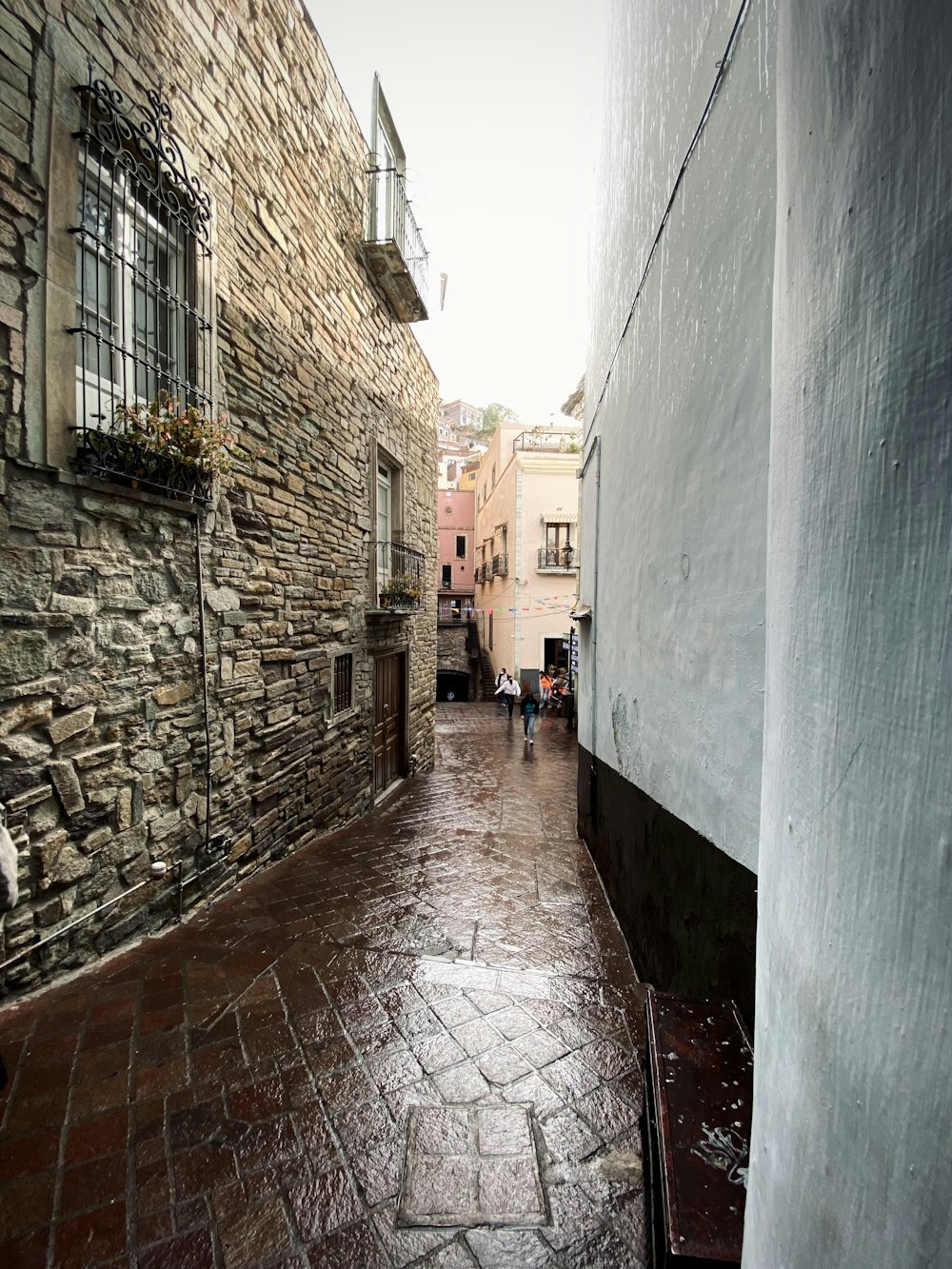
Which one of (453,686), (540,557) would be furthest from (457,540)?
(540,557)

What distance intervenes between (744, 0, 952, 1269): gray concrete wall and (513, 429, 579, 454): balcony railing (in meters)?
20.3

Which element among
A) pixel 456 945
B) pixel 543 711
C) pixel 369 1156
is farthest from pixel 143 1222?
pixel 543 711

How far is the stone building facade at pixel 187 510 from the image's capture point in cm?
261

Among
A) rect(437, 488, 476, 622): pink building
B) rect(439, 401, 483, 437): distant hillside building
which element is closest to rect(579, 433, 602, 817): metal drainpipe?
rect(437, 488, 476, 622): pink building

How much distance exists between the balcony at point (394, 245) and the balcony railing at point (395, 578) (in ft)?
10.3

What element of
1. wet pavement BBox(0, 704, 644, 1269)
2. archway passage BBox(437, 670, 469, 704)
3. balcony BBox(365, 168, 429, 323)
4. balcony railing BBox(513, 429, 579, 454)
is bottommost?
archway passage BBox(437, 670, 469, 704)

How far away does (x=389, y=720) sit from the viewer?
794 cm

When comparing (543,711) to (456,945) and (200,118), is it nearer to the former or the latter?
(456,945)

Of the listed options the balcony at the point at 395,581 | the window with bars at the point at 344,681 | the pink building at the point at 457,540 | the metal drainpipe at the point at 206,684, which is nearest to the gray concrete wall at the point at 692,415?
the metal drainpipe at the point at 206,684

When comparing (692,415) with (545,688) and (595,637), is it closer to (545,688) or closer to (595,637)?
(595,637)

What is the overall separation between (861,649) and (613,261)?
4979 millimetres

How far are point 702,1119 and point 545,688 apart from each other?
644 inches

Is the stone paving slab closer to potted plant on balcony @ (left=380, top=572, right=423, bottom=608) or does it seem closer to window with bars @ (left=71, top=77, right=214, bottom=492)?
window with bars @ (left=71, top=77, right=214, bottom=492)

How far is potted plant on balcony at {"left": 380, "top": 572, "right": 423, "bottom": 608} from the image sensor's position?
735 centimetres
